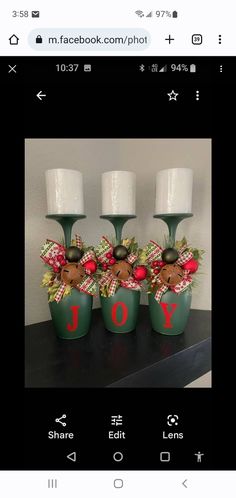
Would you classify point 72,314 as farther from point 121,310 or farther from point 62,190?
point 62,190


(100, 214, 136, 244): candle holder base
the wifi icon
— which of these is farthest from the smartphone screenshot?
(100, 214, 136, 244): candle holder base

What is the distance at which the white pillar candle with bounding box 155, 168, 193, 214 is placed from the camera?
0.60 m

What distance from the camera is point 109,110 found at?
352 millimetres

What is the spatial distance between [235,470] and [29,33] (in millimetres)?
574

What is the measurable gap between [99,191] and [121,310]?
0.43 m

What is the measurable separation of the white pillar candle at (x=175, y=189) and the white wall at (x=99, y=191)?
0.68 ft

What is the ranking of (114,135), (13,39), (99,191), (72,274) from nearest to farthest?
(13,39) → (114,135) → (72,274) → (99,191)

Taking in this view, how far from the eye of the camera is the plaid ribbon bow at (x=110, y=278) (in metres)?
0.62

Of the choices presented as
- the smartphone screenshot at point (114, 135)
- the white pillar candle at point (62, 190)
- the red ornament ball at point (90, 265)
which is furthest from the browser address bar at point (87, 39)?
the red ornament ball at point (90, 265)

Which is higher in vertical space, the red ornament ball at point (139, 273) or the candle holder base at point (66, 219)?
the candle holder base at point (66, 219)

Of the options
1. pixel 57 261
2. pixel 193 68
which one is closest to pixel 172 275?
pixel 57 261

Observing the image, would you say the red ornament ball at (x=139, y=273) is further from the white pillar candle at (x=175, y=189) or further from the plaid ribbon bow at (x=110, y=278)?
the white pillar candle at (x=175, y=189)

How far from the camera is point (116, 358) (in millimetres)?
488
